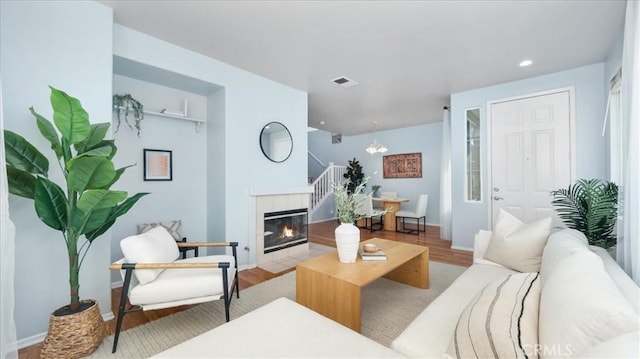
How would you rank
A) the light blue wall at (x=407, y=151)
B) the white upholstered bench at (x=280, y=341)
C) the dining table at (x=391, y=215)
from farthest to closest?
1. the light blue wall at (x=407, y=151)
2. the dining table at (x=391, y=215)
3. the white upholstered bench at (x=280, y=341)

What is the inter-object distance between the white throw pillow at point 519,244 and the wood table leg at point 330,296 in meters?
1.27

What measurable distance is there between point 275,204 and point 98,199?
7.79ft

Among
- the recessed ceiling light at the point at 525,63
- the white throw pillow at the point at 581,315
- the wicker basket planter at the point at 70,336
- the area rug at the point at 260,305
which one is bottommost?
the area rug at the point at 260,305

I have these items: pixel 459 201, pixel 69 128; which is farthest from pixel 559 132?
pixel 69 128

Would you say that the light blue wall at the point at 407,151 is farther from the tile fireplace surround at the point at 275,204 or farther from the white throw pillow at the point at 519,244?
the white throw pillow at the point at 519,244

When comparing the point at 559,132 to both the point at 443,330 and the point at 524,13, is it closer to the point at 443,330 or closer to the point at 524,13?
the point at 524,13

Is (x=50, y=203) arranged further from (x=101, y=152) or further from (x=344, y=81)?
(x=344, y=81)

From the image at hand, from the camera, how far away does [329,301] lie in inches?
76.0

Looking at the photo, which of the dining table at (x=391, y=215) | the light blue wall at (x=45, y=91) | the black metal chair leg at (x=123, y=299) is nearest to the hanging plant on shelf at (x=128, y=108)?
the light blue wall at (x=45, y=91)

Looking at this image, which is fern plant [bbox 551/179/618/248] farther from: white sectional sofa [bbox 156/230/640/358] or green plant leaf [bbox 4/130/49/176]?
green plant leaf [bbox 4/130/49/176]

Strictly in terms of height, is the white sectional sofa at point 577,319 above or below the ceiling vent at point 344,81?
below

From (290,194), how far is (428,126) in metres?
4.63

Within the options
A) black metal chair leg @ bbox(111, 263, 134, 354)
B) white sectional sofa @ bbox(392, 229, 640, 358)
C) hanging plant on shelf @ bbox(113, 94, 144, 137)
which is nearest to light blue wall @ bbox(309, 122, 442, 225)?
hanging plant on shelf @ bbox(113, 94, 144, 137)

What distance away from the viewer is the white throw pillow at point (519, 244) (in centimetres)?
196
